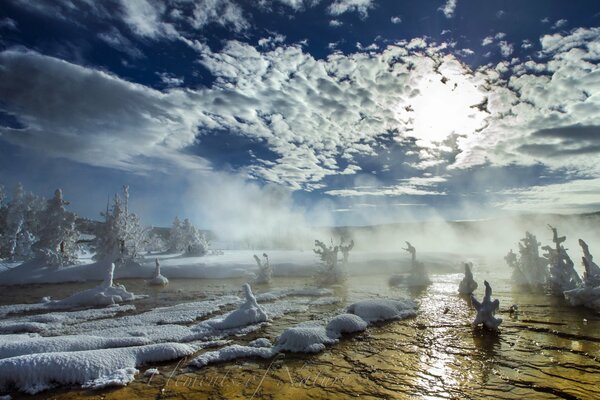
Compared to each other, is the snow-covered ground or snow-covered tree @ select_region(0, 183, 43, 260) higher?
snow-covered tree @ select_region(0, 183, 43, 260)

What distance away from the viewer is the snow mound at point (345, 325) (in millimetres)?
16609

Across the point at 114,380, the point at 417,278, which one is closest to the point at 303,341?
the point at 114,380

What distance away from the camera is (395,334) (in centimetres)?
1652

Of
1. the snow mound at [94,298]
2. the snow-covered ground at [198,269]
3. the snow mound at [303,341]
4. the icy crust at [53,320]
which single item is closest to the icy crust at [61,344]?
the icy crust at [53,320]

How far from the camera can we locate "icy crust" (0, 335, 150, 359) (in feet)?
41.1

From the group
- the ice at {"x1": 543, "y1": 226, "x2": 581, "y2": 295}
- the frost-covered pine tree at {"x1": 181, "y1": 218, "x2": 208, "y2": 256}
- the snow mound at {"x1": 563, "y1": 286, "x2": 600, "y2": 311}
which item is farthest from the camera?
the frost-covered pine tree at {"x1": 181, "y1": 218, "x2": 208, "y2": 256}

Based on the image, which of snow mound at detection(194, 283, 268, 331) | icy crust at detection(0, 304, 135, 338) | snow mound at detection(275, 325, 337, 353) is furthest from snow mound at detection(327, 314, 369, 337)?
icy crust at detection(0, 304, 135, 338)

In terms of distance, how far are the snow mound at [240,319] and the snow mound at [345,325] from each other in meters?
4.70

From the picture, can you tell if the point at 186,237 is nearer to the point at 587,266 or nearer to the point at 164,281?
the point at 164,281

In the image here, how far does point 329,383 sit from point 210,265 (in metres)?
42.3

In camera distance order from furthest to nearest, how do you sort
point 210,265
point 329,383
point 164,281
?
point 210,265, point 164,281, point 329,383

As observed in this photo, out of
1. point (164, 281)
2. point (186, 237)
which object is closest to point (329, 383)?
point (164, 281)

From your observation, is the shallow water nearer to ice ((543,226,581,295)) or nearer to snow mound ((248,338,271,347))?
snow mound ((248,338,271,347))

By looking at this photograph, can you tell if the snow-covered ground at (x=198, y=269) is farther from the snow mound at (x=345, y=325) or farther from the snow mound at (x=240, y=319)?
the snow mound at (x=345, y=325)
